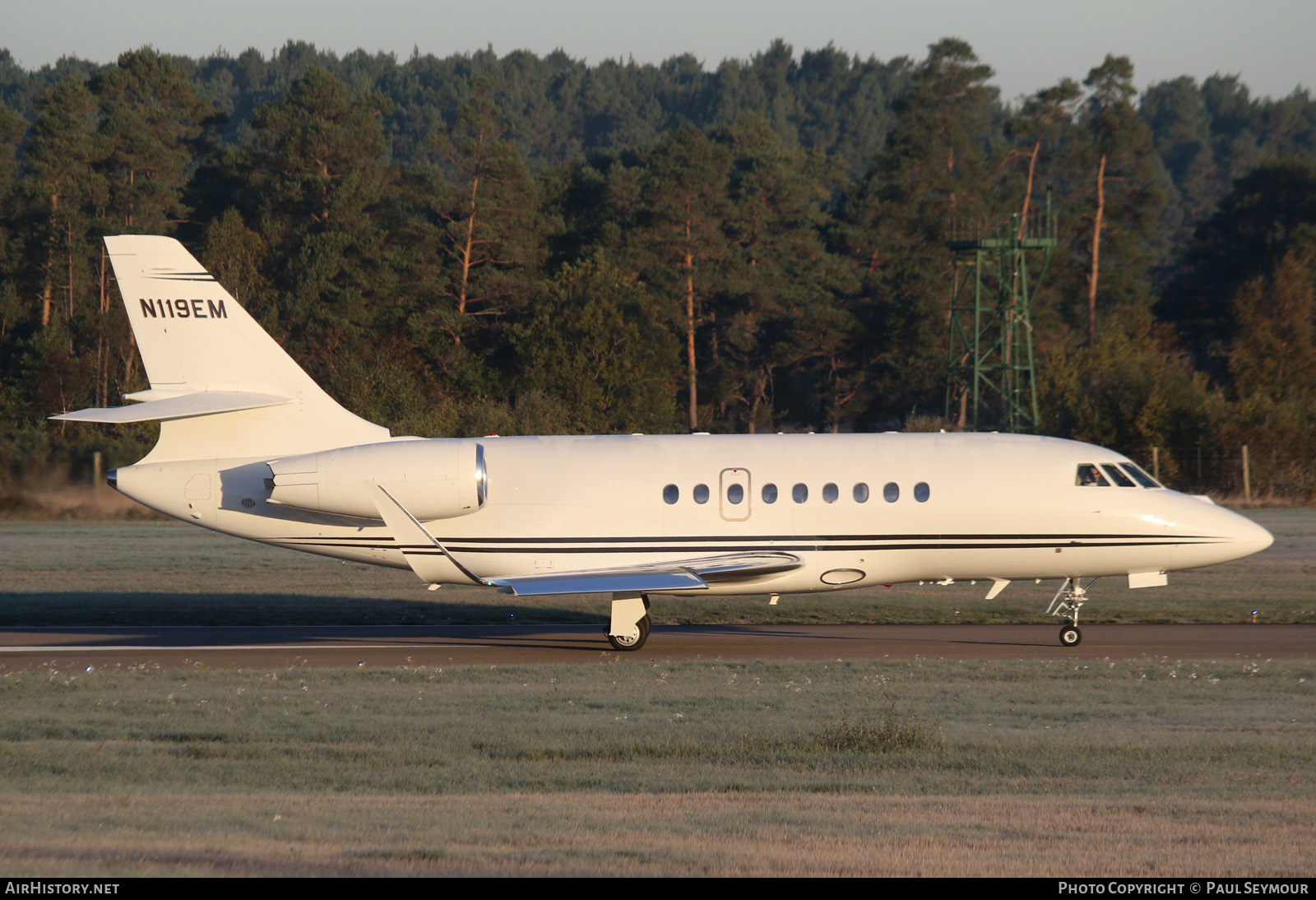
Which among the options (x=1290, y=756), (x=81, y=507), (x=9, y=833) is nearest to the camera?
(x=9, y=833)

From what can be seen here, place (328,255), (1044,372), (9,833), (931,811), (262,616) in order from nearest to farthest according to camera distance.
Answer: (9,833) < (931,811) < (262,616) < (1044,372) < (328,255)

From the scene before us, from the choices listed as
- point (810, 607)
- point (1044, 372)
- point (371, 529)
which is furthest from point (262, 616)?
point (1044, 372)

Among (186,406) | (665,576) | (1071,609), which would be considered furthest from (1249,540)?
(186,406)

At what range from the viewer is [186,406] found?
18891 millimetres

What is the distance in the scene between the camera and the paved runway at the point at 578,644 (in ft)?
60.4

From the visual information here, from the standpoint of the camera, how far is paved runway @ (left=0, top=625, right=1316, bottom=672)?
18.4 m

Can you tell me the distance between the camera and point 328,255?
68.6 metres

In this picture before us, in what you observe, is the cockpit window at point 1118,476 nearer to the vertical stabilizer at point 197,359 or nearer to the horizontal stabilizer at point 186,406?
the vertical stabilizer at point 197,359

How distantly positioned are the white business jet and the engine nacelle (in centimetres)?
3

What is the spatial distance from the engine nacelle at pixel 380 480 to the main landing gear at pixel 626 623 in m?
2.47

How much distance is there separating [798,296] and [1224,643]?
64295 millimetres

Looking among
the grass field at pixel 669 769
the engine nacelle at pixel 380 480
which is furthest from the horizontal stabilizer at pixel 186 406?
the grass field at pixel 669 769

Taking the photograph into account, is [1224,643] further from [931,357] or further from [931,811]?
[931,357]

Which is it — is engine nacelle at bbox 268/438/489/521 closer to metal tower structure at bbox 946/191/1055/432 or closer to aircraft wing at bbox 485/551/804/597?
aircraft wing at bbox 485/551/804/597
